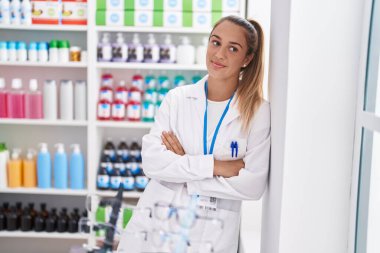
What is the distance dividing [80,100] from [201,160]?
6.27 ft

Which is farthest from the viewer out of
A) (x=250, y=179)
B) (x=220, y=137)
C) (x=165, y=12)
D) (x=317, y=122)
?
(x=165, y=12)

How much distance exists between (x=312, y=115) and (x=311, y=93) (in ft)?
0.22

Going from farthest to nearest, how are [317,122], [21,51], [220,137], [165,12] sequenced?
[21,51] < [165,12] < [220,137] < [317,122]

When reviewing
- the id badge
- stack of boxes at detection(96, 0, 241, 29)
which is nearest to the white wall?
the id badge

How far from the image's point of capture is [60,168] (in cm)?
372

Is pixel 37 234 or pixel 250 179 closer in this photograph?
pixel 250 179

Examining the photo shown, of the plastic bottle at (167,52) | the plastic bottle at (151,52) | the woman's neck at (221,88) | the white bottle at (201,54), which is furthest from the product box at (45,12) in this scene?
the woman's neck at (221,88)

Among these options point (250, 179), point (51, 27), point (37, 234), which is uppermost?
point (51, 27)

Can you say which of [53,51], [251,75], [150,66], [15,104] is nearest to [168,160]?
[251,75]

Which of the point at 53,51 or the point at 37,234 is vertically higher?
the point at 53,51

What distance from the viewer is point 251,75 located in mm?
2141

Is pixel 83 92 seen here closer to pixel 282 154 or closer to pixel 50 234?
pixel 50 234

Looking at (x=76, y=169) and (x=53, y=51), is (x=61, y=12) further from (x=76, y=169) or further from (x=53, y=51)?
(x=76, y=169)

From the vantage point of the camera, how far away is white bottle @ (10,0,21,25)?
3590 mm
